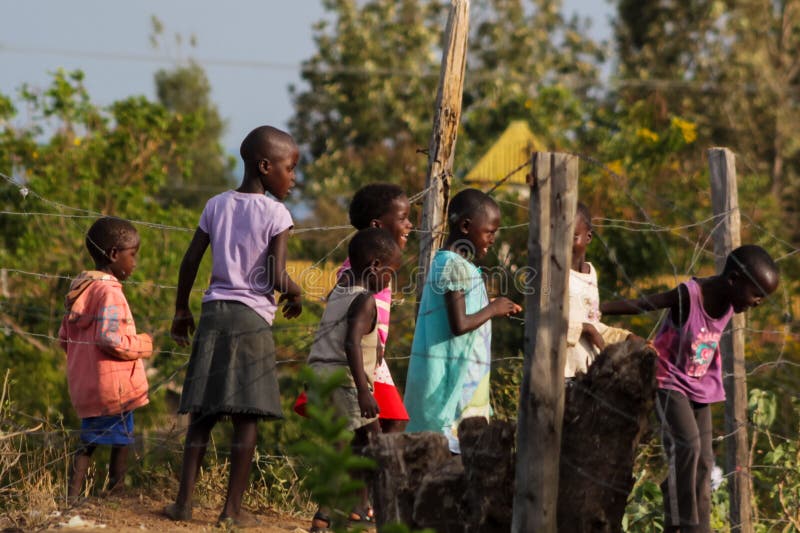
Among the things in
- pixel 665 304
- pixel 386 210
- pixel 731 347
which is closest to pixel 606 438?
pixel 665 304

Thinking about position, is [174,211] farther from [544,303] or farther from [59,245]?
[544,303]

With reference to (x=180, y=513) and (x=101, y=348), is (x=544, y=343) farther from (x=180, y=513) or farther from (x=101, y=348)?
(x=101, y=348)

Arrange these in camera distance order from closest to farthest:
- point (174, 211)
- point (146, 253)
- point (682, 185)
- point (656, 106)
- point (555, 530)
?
point (555, 530) < point (146, 253) < point (174, 211) < point (682, 185) < point (656, 106)

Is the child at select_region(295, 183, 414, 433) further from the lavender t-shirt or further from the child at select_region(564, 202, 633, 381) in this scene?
the child at select_region(564, 202, 633, 381)

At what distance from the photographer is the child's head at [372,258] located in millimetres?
5168

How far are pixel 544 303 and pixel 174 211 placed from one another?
1021 centimetres

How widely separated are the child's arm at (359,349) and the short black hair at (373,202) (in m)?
0.63

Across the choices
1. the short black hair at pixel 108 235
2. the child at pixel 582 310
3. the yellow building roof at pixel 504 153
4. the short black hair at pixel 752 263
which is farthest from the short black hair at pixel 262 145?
the yellow building roof at pixel 504 153

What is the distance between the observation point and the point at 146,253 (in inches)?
506

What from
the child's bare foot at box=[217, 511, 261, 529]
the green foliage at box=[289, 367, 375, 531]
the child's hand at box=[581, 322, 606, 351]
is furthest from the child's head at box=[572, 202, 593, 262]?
the green foliage at box=[289, 367, 375, 531]

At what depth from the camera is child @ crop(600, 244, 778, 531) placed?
4996 millimetres

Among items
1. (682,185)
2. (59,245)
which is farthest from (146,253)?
(682,185)

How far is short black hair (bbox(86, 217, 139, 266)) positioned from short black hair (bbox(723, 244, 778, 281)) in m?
2.56

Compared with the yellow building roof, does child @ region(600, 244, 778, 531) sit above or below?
below
